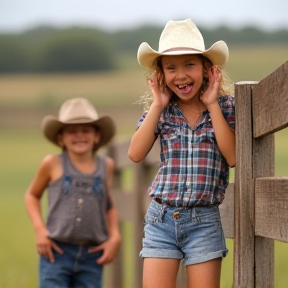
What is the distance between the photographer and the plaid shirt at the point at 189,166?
190 inches

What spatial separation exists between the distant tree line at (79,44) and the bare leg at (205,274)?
34745 millimetres

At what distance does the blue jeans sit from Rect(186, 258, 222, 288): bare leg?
238cm

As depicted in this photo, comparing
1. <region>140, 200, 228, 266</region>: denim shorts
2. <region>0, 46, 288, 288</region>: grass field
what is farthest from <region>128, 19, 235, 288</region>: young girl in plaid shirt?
<region>0, 46, 288, 288</region>: grass field

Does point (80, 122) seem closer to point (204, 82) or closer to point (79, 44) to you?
point (204, 82)

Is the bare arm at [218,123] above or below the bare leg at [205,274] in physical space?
above

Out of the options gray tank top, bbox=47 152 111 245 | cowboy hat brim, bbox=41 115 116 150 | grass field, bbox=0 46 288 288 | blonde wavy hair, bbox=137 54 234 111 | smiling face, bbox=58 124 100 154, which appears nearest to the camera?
blonde wavy hair, bbox=137 54 234 111

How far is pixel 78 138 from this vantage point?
7527 mm

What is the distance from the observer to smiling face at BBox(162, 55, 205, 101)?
4887 millimetres

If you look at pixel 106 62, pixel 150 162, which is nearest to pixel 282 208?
pixel 150 162

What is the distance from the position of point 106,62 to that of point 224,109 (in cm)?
3881

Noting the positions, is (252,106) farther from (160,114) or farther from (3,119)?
(3,119)

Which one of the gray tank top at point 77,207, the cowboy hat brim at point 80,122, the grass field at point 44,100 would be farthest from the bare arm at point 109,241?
the grass field at point 44,100

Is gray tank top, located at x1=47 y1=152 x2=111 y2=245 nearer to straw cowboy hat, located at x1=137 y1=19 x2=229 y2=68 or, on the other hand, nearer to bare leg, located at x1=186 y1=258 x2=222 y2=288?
straw cowboy hat, located at x1=137 y1=19 x2=229 y2=68

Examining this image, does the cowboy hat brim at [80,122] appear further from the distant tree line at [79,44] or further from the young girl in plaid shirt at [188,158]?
→ the distant tree line at [79,44]
